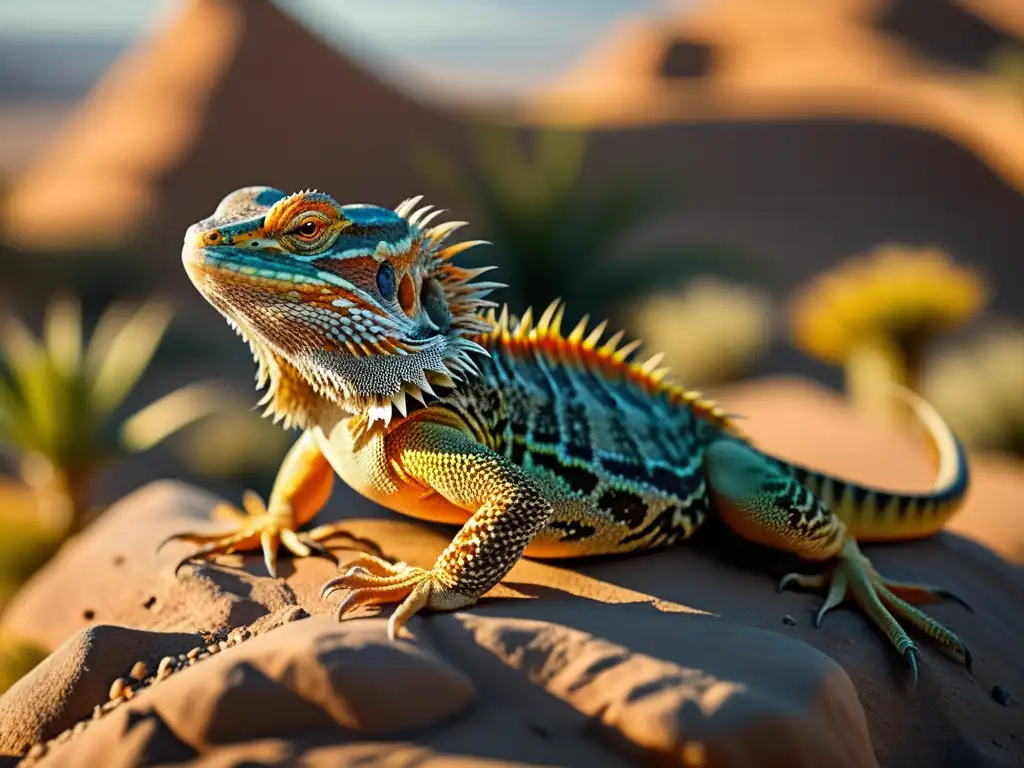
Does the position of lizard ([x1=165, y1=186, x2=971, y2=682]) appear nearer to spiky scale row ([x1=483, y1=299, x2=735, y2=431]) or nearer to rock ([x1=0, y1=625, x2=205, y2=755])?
spiky scale row ([x1=483, y1=299, x2=735, y2=431])

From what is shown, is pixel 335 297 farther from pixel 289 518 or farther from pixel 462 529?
pixel 289 518

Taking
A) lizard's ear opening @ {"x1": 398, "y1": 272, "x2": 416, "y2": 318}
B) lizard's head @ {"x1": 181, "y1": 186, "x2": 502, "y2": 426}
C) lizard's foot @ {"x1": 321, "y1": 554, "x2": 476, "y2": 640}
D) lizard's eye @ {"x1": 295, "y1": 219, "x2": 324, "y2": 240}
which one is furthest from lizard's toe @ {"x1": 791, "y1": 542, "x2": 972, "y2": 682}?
lizard's eye @ {"x1": 295, "y1": 219, "x2": 324, "y2": 240}

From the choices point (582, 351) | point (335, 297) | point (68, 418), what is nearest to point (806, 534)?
point (582, 351)

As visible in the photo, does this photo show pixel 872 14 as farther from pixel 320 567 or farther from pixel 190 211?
pixel 320 567

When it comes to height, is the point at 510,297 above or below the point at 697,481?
below

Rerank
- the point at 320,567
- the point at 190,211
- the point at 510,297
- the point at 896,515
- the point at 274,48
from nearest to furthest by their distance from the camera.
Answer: the point at 320,567, the point at 896,515, the point at 510,297, the point at 190,211, the point at 274,48

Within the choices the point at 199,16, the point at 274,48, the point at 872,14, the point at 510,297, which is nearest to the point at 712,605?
the point at 510,297

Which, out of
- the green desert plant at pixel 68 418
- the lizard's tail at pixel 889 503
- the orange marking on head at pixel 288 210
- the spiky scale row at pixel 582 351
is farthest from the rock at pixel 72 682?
the green desert plant at pixel 68 418
